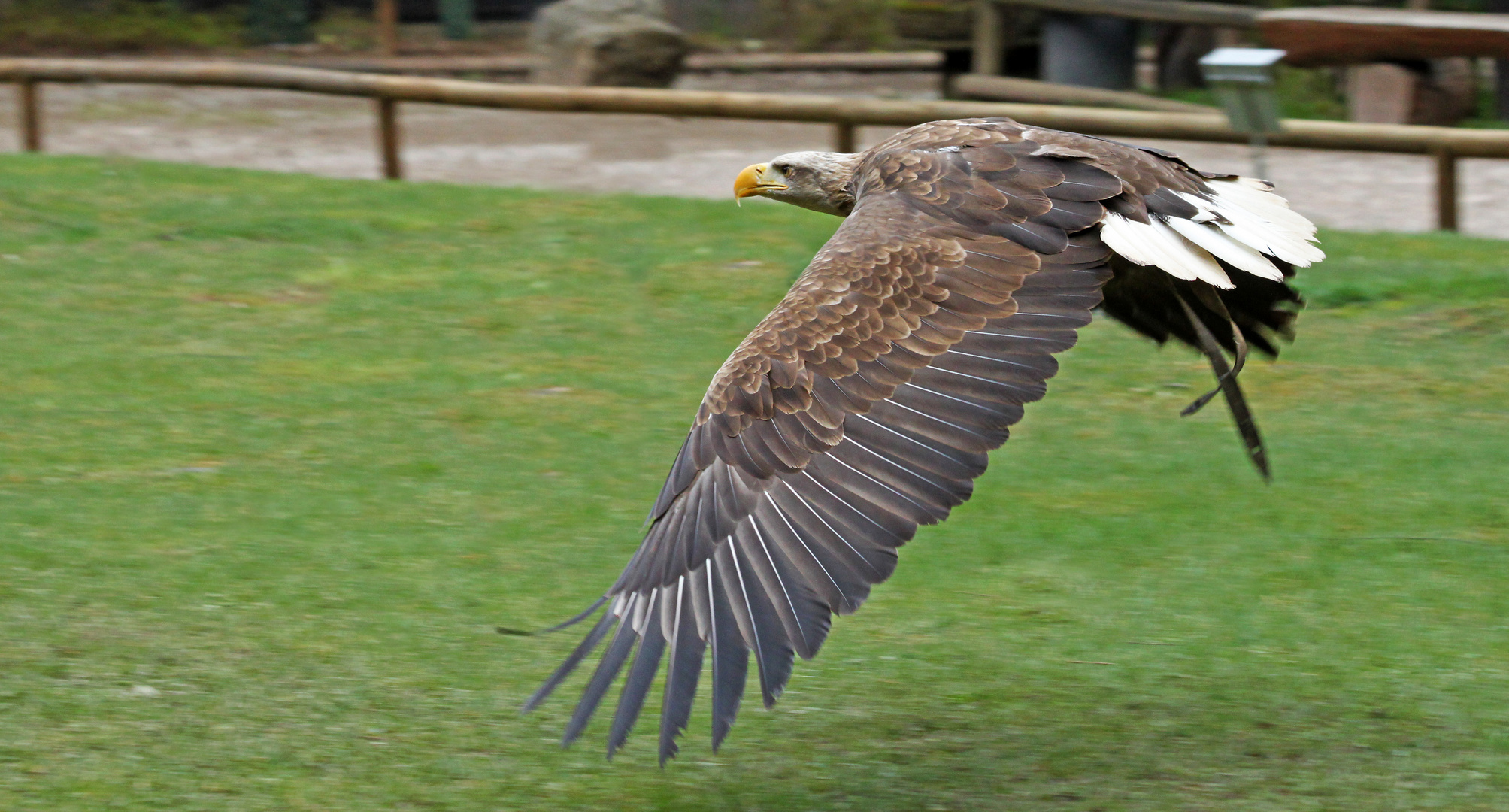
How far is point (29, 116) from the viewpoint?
1277cm

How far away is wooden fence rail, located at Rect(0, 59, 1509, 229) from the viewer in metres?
10.2

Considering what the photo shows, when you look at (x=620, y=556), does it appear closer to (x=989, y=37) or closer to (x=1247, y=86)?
(x=1247, y=86)

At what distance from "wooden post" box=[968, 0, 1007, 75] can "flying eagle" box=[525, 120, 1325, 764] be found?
1189 cm

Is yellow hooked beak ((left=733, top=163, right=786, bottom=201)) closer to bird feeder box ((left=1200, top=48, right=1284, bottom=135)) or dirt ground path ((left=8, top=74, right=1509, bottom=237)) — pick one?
bird feeder box ((left=1200, top=48, right=1284, bottom=135))

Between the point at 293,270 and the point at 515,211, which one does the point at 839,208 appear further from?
the point at 515,211

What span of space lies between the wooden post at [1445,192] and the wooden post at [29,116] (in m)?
9.73

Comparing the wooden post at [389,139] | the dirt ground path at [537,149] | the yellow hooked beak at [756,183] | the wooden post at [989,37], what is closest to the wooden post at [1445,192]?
the dirt ground path at [537,149]

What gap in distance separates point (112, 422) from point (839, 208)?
3.22m

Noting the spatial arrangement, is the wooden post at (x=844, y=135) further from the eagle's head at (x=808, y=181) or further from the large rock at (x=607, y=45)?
the large rock at (x=607, y=45)

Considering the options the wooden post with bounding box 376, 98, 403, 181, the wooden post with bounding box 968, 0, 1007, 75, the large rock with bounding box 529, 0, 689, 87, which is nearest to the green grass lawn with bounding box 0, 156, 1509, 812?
the wooden post with bounding box 376, 98, 403, 181

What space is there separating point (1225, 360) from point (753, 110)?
6642mm

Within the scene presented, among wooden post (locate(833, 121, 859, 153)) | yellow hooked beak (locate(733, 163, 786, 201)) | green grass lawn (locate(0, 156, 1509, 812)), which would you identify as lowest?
green grass lawn (locate(0, 156, 1509, 812))

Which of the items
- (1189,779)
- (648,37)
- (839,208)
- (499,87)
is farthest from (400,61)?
(1189,779)

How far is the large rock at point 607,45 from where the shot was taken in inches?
640
